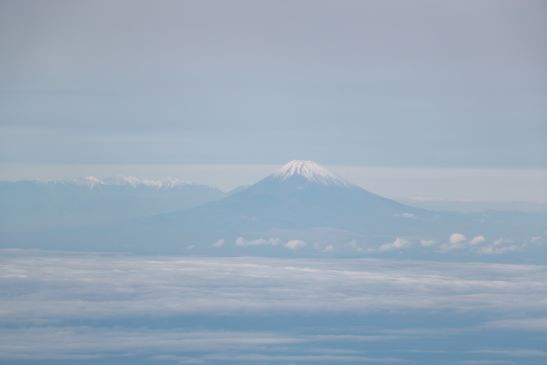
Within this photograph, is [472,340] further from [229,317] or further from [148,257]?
[148,257]

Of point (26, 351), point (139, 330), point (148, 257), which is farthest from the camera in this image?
point (148, 257)

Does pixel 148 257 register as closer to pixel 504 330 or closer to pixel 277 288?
pixel 277 288

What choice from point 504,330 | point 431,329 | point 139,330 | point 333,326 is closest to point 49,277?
point 139,330

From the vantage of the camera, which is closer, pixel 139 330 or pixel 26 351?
pixel 26 351

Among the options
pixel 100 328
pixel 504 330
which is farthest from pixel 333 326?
pixel 100 328

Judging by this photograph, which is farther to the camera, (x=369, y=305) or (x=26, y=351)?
(x=369, y=305)

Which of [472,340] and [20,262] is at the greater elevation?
[20,262]

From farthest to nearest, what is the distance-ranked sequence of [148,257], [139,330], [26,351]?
[148,257], [139,330], [26,351]

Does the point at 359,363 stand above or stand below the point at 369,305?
below
